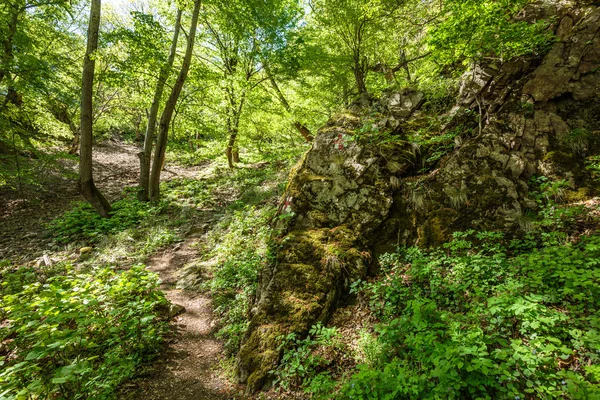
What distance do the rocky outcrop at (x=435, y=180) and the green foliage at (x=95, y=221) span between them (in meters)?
6.72

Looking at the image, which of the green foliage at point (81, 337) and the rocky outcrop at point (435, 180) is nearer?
the green foliage at point (81, 337)

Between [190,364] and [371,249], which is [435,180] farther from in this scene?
[190,364]

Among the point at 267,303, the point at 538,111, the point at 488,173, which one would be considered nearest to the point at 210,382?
the point at 267,303

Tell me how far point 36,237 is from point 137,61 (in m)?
6.64

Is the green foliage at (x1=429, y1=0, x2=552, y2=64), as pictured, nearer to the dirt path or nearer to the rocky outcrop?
the rocky outcrop

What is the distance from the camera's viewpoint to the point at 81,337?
340cm

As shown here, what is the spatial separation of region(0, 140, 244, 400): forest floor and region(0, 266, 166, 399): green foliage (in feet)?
1.16

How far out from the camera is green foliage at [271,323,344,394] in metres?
3.12

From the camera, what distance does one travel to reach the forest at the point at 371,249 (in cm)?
258

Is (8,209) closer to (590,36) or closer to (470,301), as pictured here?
(470,301)

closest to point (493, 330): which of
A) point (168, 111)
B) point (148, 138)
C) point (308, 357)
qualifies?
point (308, 357)

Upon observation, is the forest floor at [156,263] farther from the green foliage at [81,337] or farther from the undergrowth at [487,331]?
the undergrowth at [487,331]

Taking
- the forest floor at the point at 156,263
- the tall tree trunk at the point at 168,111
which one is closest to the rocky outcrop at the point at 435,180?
the forest floor at the point at 156,263

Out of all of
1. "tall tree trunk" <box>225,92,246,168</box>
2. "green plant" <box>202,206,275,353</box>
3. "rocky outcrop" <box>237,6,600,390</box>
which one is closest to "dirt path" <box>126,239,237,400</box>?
"green plant" <box>202,206,275,353</box>
